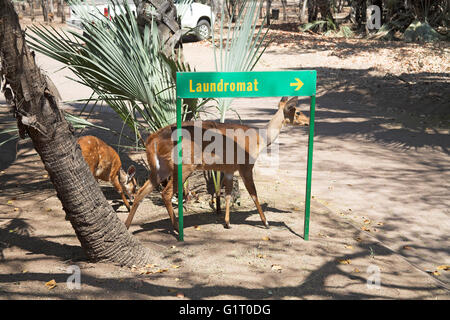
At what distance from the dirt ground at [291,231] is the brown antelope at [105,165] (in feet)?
1.08

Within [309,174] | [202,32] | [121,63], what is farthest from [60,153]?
[202,32]

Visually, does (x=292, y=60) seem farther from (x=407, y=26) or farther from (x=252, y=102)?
(x=407, y=26)

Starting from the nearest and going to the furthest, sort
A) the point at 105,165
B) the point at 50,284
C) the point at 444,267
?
1. the point at 50,284
2. the point at 444,267
3. the point at 105,165

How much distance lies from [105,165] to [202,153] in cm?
136

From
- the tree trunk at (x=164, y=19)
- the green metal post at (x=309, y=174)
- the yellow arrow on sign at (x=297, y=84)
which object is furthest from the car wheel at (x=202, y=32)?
the green metal post at (x=309, y=174)

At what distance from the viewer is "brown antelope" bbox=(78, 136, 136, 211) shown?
5.91m

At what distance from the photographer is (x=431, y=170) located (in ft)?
26.6

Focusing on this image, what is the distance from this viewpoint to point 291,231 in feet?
18.4

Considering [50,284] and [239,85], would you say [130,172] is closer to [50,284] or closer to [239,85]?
[239,85]

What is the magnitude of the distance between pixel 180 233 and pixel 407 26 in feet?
65.0

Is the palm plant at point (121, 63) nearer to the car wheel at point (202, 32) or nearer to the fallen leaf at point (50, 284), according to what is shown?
the car wheel at point (202, 32)

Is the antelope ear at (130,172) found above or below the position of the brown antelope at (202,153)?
below

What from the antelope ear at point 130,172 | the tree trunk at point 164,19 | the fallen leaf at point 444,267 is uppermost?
the tree trunk at point 164,19

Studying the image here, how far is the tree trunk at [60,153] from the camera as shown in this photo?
3.60m
